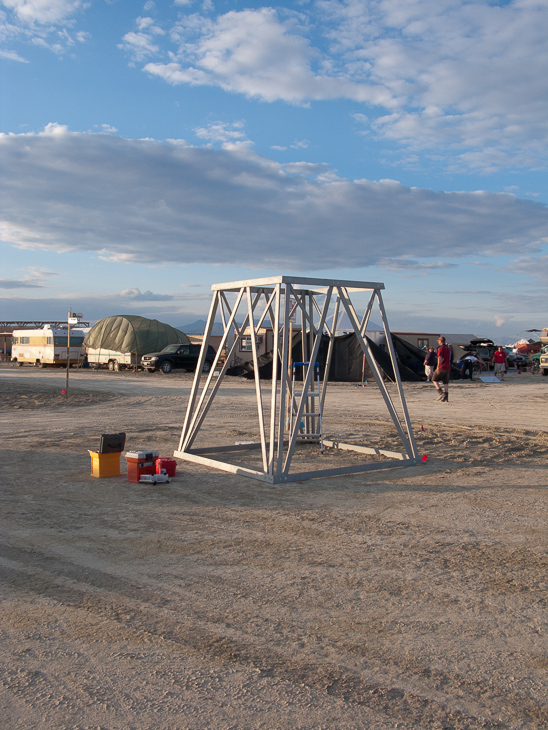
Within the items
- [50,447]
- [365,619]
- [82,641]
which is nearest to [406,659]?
[365,619]

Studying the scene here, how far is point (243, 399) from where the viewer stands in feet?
63.7

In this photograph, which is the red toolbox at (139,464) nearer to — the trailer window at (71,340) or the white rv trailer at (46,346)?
the white rv trailer at (46,346)

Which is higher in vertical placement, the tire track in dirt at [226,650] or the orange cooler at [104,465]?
the orange cooler at [104,465]

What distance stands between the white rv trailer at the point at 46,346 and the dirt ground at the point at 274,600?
30.9 m

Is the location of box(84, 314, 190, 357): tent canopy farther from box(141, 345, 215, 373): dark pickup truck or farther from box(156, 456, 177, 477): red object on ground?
box(156, 456, 177, 477): red object on ground

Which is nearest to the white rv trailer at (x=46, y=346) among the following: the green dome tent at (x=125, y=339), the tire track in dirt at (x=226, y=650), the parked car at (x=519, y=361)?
the green dome tent at (x=125, y=339)

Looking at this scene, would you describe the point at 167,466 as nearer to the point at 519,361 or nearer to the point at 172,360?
the point at 172,360

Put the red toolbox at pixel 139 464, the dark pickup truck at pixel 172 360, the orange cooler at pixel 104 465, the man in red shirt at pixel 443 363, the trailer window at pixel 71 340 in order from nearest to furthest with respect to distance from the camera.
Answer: the red toolbox at pixel 139 464, the orange cooler at pixel 104 465, the man in red shirt at pixel 443 363, the dark pickup truck at pixel 172 360, the trailer window at pixel 71 340

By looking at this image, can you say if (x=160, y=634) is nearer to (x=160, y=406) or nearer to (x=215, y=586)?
(x=215, y=586)

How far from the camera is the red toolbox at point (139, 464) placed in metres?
8.16

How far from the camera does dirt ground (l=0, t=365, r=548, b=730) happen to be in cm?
317

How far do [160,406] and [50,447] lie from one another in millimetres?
6861

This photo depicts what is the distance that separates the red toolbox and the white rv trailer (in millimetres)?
31711

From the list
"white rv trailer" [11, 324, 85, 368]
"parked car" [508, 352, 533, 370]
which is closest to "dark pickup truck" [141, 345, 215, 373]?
"white rv trailer" [11, 324, 85, 368]
